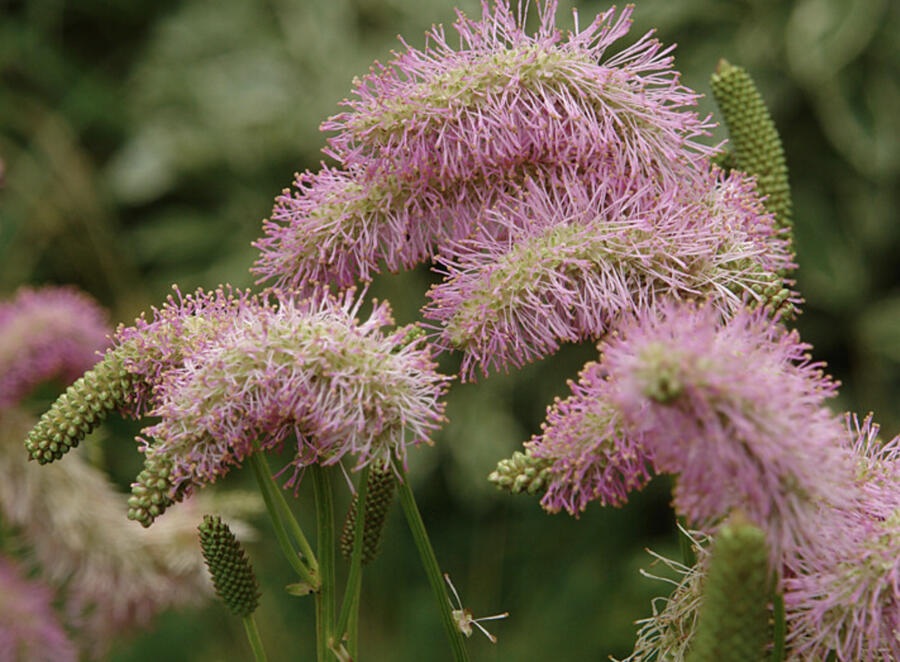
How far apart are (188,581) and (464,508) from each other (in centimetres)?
87

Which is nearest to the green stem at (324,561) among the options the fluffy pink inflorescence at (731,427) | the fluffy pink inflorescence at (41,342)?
the fluffy pink inflorescence at (731,427)

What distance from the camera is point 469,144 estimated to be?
0.69 metres

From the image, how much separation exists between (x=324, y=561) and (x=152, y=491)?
126 millimetres

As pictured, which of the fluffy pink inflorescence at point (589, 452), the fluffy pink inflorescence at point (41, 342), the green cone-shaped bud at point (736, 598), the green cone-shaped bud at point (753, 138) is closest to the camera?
the green cone-shaped bud at point (736, 598)

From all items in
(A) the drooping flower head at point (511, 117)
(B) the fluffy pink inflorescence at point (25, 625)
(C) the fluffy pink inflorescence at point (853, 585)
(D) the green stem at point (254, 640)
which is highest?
(A) the drooping flower head at point (511, 117)

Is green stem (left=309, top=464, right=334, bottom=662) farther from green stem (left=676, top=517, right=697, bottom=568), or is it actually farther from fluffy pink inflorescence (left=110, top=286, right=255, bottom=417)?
green stem (left=676, top=517, right=697, bottom=568)

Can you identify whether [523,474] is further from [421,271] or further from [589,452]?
[421,271]

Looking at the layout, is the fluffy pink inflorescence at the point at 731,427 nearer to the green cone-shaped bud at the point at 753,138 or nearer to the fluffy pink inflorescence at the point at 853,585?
the fluffy pink inflorescence at the point at 853,585

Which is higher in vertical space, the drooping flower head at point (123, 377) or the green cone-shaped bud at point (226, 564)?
the drooping flower head at point (123, 377)

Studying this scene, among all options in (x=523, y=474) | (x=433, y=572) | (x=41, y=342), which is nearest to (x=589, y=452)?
(x=523, y=474)

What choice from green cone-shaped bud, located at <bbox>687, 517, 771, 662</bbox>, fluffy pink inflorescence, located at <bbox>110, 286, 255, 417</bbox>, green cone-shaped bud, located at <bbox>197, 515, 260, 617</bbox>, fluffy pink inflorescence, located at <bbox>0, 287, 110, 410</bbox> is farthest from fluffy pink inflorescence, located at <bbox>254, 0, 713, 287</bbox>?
fluffy pink inflorescence, located at <bbox>0, 287, 110, 410</bbox>

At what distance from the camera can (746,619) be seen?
461mm

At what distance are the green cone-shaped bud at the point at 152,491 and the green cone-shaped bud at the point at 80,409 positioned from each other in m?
0.06

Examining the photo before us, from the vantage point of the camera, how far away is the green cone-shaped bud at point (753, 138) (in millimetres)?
787
